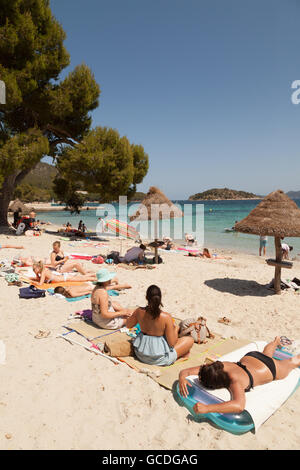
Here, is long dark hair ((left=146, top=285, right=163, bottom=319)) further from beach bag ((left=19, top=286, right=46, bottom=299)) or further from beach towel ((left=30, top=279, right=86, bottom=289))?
beach towel ((left=30, top=279, right=86, bottom=289))

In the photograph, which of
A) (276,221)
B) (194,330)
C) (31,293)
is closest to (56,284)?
(31,293)

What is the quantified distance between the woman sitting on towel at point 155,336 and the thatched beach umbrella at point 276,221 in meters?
3.97

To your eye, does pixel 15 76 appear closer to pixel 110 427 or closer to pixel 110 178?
pixel 110 178

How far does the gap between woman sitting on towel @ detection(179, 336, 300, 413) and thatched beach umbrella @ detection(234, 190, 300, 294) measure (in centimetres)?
366

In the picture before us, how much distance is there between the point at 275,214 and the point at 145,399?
5167mm

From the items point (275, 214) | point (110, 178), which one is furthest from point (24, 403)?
point (110, 178)

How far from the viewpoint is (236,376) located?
279 centimetres

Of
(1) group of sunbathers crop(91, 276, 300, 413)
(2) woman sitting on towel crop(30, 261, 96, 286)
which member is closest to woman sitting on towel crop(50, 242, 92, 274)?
(2) woman sitting on towel crop(30, 261, 96, 286)

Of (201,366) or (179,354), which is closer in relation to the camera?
(201,366)

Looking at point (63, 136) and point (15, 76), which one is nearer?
point (15, 76)

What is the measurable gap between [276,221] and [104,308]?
443 cm

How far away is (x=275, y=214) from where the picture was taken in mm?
6523

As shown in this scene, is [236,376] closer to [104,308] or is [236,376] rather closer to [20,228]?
[104,308]

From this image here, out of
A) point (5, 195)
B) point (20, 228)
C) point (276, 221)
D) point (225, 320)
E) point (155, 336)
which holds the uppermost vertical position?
point (5, 195)
